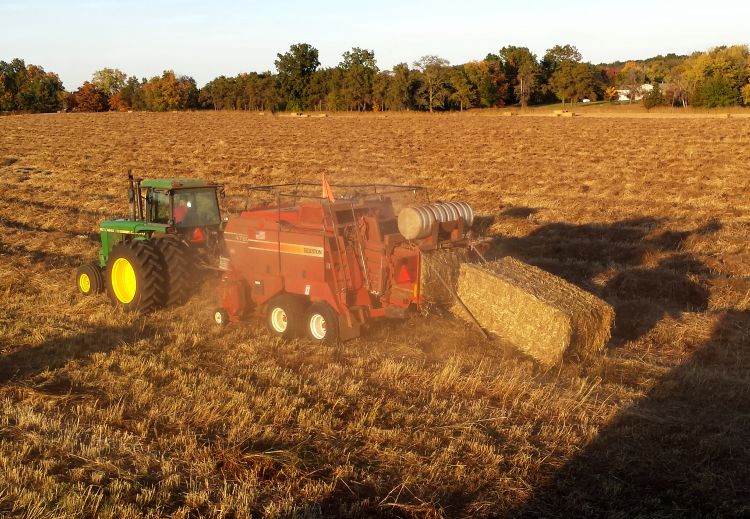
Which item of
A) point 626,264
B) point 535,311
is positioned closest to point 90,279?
point 535,311

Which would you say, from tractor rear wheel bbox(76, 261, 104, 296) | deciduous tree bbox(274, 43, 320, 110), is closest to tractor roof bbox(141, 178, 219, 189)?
tractor rear wheel bbox(76, 261, 104, 296)

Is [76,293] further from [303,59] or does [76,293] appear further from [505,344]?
[303,59]

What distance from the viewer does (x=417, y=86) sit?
79.2 m

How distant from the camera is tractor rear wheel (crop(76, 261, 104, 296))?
1027cm

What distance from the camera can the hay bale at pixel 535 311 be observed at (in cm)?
739

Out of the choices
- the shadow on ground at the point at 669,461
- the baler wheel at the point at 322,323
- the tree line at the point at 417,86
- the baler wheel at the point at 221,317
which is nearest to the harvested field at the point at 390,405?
the shadow on ground at the point at 669,461

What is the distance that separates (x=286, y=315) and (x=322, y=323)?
1.60ft

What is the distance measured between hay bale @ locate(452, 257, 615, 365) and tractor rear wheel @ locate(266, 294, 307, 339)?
1.86 metres

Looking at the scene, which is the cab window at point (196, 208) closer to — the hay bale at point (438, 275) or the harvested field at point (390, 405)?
the harvested field at point (390, 405)

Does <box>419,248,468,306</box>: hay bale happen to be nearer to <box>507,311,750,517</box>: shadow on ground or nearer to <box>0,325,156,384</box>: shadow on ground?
<box>507,311,750,517</box>: shadow on ground

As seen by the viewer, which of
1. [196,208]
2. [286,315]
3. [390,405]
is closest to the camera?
[390,405]

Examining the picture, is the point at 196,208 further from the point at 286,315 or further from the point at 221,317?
the point at 286,315

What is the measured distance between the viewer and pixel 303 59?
9688 cm

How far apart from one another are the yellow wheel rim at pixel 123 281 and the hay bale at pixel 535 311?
4.49 meters
